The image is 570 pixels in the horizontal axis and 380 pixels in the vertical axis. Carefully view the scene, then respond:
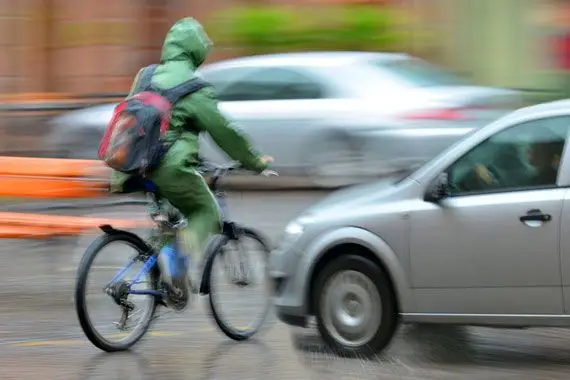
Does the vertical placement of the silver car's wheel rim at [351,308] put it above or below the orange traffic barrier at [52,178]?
below

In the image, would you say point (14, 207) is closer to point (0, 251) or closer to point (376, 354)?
point (0, 251)

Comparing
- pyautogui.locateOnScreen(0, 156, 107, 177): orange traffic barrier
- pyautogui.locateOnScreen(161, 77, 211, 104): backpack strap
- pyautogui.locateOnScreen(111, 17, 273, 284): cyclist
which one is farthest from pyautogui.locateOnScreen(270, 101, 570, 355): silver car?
pyautogui.locateOnScreen(0, 156, 107, 177): orange traffic barrier

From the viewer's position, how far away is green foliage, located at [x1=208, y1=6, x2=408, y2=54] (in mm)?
21516

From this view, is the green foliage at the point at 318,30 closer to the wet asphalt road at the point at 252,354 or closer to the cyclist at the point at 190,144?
the wet asphalt road at the point at 252,354

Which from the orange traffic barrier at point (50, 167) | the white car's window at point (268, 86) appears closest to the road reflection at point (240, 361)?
the orange traffic barrier at point (50, 167)

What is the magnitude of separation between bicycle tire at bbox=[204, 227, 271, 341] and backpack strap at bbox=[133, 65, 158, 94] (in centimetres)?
104

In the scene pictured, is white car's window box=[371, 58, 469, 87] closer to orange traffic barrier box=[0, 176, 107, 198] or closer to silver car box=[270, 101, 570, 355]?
orange traffic barrier box=[0, 176, 107, 198]

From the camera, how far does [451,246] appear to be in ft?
23.5

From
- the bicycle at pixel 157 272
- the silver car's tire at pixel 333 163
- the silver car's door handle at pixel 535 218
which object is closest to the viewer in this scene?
the silver car's door handle at pixel 535 218

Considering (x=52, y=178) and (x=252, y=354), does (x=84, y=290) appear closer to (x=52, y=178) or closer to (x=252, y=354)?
(x=252, y=354)

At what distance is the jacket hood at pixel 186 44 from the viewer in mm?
7613

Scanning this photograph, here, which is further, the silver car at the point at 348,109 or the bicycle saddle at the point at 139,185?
the silver car at the point at 348,109

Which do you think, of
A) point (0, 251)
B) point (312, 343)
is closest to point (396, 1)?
point (0, 251)

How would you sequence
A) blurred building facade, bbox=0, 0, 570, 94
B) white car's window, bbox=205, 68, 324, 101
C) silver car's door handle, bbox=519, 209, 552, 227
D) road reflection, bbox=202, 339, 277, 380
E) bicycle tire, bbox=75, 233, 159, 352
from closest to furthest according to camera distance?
silver car's door handle, bbox=519, 209, 552, 227, road reflection, bbox=202, 339, 277, 380, bicycle tire, bbox=75, 233, 159, 352, white car's window, bbox=205, 68, 324, 101, blurred building facade, bbox=0, 0, 570, 94
